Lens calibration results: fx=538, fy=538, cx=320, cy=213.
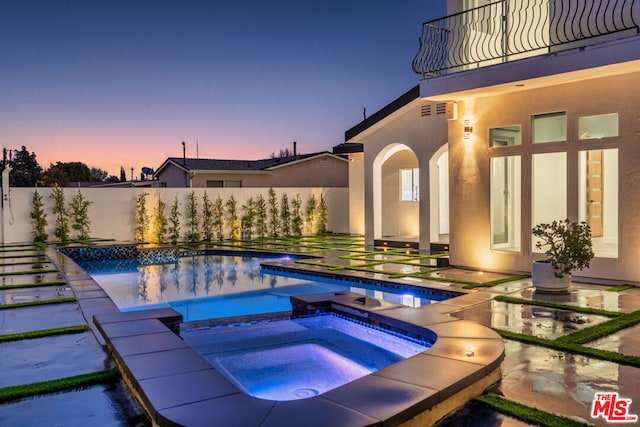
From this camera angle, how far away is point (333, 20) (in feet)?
74.5

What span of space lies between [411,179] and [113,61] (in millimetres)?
12666

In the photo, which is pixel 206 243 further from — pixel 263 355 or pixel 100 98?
pixel 263 355

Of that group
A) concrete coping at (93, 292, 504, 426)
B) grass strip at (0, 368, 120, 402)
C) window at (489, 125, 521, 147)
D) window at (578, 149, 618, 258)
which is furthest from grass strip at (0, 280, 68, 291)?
window at (578, 149, 618, 258)

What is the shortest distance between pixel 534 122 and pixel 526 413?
305 inches

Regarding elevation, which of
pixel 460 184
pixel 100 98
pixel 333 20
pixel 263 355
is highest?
pixel 333 20

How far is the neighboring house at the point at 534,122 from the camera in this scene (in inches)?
359

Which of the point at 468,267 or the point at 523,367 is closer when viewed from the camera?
the point at 523,367

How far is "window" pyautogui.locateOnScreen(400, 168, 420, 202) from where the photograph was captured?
19.8 m

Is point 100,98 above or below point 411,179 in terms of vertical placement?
above

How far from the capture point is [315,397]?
3.90 metres

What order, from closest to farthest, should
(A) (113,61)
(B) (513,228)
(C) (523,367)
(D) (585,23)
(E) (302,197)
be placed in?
(C) (523,367) → (D) (585,23) → (B) (513,228) → (A) (113,61) → (E) (302,197)

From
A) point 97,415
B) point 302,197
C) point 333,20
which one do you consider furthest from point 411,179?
point 97,415

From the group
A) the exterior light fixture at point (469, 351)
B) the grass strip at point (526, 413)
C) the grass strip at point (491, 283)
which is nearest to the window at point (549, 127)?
the grass strip at point (491, 283)

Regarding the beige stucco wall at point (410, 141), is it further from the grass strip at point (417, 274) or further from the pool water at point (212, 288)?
the pool water at point (212, 288)
